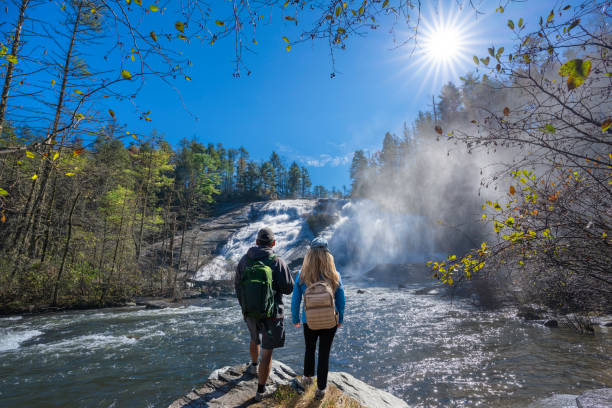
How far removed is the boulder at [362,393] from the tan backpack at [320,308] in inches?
45.1

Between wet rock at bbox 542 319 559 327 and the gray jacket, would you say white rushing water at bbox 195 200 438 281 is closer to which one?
wet rock at bbox 542 319 559 327

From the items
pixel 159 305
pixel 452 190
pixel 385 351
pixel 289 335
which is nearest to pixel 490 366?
pixel 385 351

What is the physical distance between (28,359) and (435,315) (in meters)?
12.6

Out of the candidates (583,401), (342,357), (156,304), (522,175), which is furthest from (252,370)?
(156,304)

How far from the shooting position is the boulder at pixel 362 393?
337cm

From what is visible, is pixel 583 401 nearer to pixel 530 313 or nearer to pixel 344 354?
pixel 344 354

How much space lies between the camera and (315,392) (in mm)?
3107

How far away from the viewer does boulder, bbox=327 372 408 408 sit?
11.1 feet

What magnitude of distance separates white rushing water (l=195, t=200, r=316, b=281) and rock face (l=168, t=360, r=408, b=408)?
66.5ft

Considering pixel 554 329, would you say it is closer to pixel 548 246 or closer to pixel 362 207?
pixel 548 246

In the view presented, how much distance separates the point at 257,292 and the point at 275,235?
30.9 meters

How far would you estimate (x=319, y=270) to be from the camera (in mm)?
3141

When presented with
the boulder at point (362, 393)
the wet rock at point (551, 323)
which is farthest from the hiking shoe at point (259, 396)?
the wet rock at point (551, 323)

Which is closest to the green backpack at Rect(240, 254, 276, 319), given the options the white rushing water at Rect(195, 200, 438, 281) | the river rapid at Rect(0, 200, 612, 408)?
the river rapid at Rect(0, 200, 612, 408)
